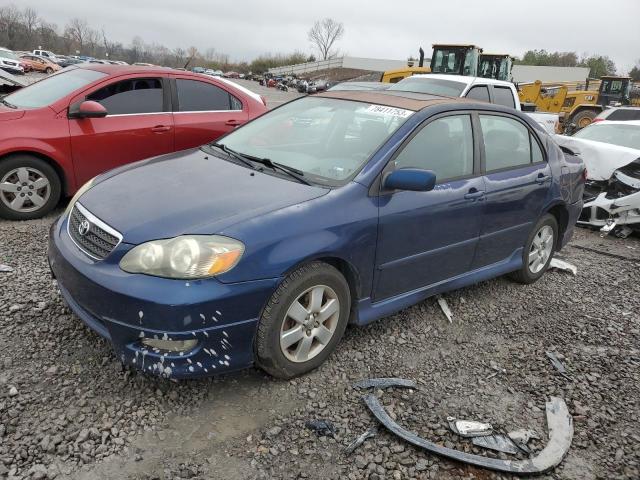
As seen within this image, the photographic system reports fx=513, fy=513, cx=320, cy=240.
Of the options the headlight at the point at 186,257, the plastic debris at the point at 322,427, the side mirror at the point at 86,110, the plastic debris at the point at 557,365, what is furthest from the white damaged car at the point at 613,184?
the side mirror at the point at 86,110

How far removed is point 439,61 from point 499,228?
12.2 meters

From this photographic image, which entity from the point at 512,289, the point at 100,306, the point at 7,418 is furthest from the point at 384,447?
the point at 512,289

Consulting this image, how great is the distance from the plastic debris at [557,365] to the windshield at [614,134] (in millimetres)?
5362

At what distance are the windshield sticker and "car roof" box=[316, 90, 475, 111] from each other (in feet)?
0.16

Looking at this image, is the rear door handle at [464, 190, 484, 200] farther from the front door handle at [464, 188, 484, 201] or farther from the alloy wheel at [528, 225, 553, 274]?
the alloy wheel at [528, 225, 553, 274]

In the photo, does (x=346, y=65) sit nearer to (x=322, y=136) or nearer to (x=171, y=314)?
(x=322, y=136)

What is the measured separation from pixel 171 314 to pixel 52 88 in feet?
13.5

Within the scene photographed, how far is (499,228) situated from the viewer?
396 centimetres

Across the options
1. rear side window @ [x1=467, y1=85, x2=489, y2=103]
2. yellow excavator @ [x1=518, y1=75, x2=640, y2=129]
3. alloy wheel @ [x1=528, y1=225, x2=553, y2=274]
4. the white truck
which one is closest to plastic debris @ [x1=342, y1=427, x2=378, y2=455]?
alloy wheel @ [x1=528, y1=225, x2=553, y2=274]

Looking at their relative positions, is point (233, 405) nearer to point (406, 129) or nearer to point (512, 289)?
point (406, 129)

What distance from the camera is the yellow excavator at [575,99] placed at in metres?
18.1

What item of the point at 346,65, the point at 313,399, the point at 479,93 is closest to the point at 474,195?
the point at 313,399

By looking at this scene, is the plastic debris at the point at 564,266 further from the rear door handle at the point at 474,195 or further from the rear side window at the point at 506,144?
the rear door handle at the point at 474,195

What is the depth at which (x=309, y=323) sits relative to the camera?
2.88 meters
